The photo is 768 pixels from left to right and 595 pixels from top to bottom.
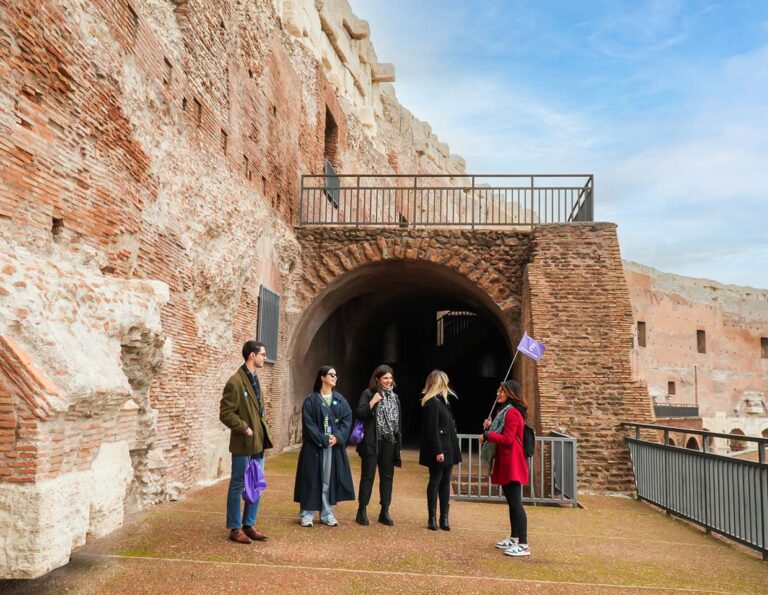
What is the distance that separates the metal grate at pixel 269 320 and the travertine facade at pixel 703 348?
23.3 m

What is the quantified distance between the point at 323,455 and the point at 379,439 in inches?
22.0

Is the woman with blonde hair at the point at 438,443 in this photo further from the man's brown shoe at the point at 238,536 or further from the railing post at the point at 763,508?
the railing post at the point at 763,508

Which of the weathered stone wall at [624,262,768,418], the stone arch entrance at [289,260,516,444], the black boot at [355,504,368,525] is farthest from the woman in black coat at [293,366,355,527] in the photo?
the weathered stone wall at [624,262,768,418]

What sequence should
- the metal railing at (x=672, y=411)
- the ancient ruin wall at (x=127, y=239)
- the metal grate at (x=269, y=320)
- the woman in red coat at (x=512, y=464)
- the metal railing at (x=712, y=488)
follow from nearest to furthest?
the ancient ruin wall at (x=127, y=239)
the woman in red coat at (x=512, y=464)
the metal railing at (x=712, y=488)
the metal grate at (x=269, y=320)
the metal railing at (x=672, y=411)

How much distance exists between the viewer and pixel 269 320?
11.6 meters

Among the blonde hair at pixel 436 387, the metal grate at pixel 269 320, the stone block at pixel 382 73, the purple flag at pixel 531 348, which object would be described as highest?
the stone block at pixel 382 73

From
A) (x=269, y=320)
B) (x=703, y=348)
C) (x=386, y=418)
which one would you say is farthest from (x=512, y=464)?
(x=703, y=348)

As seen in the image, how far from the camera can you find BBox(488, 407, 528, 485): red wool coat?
5.55m

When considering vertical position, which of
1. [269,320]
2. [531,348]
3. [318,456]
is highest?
[269,320]

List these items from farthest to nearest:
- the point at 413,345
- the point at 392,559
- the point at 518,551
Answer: the point at 413,345 < the point at 518,551 < the point at 392,559

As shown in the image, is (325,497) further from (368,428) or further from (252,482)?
(252,482)

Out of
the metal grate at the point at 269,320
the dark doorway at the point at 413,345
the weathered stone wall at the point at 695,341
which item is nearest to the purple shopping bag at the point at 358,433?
the metal grate at the point at 269,320

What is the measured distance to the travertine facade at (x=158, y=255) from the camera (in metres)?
4.08

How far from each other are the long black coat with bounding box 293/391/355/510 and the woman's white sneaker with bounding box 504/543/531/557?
1484 millimetres
